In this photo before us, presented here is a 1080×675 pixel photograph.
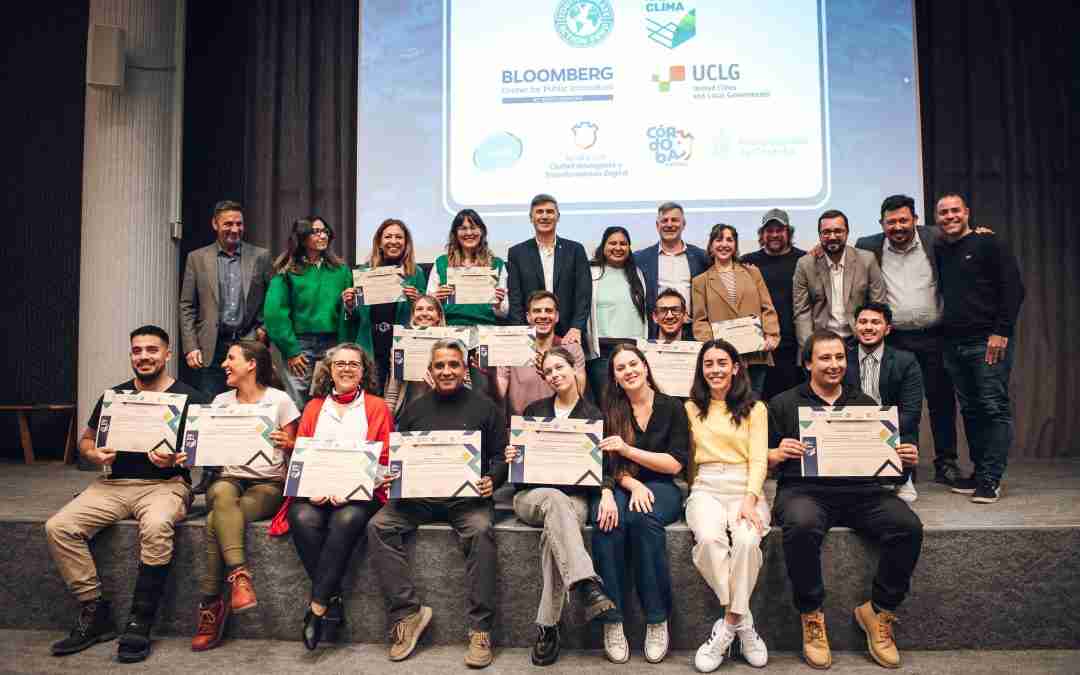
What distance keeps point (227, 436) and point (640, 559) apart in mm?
1766

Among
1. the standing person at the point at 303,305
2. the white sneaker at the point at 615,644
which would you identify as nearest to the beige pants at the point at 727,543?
the white sneaker at the point at 615,644

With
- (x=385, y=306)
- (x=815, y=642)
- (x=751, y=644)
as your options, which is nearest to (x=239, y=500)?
(x=385, y=306)

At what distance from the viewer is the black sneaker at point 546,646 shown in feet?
9.21

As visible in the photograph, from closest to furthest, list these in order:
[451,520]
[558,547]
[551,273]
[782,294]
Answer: [558,547] → [451,520] → [551,273] → [782,294]

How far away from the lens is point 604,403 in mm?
3205

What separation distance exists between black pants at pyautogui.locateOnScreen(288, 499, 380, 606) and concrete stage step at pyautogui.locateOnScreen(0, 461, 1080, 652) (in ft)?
0.46

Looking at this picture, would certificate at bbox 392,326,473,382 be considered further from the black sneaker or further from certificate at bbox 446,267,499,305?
the black sneaker

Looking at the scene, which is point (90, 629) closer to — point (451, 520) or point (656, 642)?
point (451, 520)

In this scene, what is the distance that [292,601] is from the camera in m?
3.11

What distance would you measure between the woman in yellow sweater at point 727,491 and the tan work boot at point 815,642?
16cm

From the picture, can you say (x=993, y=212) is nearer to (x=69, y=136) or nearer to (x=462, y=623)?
(x=462, y=623)

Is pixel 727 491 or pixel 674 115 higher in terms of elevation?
pixel 674 115

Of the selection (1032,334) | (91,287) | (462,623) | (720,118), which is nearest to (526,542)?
(462,623)

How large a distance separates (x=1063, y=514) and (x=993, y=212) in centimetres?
318
